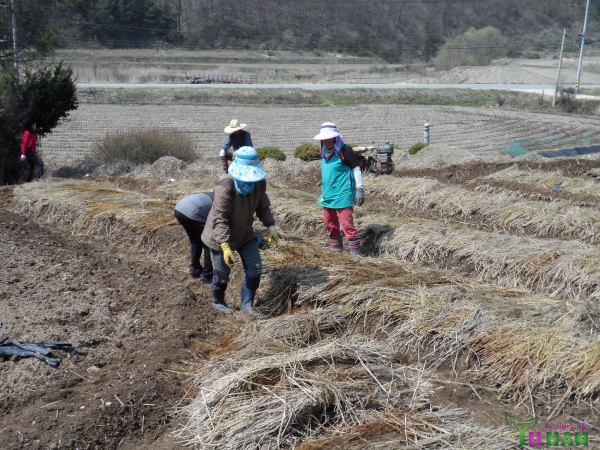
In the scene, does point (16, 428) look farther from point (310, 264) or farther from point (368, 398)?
point (310, 264)

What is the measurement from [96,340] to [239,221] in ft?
4.62

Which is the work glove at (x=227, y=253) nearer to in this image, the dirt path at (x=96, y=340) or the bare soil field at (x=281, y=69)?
the dirt path at (x=96, y=340)


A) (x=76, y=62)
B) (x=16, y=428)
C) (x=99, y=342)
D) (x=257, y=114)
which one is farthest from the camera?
(x=76, y=62)

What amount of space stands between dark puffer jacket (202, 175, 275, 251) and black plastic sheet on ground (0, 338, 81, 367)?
4.26 feet

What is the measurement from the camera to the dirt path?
307 cm

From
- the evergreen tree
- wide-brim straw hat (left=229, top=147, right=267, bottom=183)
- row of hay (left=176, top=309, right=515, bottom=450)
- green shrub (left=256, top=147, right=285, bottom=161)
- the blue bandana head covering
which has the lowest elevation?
green shrub (left=256, top=147, right=285, bottom=161)

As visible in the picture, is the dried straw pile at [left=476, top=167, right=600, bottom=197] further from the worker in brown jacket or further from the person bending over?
the worker in brown jacket

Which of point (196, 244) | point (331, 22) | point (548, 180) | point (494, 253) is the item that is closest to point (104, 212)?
point (196, 244)

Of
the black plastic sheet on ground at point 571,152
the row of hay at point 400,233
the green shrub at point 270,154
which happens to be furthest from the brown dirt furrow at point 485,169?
the row of hay at point 400,233

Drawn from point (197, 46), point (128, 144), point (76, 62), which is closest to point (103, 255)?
point (128, 144)

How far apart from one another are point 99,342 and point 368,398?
2.11m

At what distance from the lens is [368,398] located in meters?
3.17

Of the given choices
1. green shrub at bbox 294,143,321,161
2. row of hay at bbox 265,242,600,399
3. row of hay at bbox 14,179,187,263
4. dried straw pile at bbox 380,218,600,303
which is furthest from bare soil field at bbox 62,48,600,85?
row of hay at bbox 265,242,600,399

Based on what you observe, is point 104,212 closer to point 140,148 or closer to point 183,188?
point 183,188
